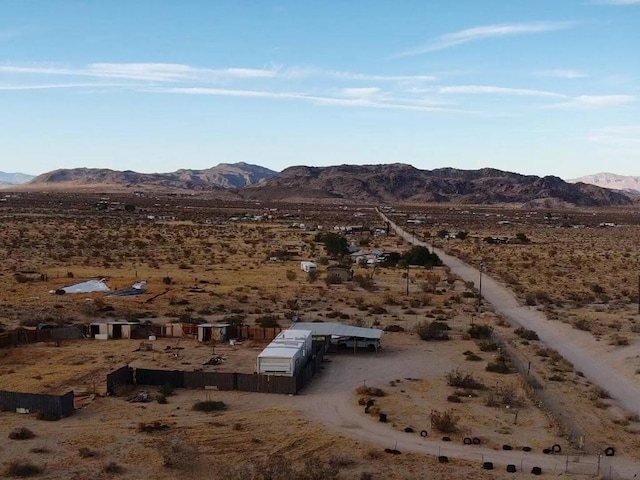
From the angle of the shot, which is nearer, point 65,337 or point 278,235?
point 65,337

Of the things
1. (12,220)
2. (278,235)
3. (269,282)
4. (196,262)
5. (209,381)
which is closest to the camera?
(209,381)

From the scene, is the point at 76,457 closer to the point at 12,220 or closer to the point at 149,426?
the point at 149,426

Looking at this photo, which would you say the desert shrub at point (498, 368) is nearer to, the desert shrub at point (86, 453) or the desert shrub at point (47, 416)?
the desert shrub at point (86, 453)

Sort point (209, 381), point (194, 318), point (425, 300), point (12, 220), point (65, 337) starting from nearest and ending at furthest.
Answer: point (209, 381)
point (65, 337)
point (194, 318)
point (425, 300)
point (12, 220)

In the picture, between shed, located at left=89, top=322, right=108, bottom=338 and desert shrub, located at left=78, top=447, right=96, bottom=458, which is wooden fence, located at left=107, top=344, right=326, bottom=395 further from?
shed, located at left=89, top=322, right=108, bottom=338

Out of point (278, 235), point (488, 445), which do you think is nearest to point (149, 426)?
point (488, 445)

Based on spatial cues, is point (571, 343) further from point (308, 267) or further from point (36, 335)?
point (36, 335)
